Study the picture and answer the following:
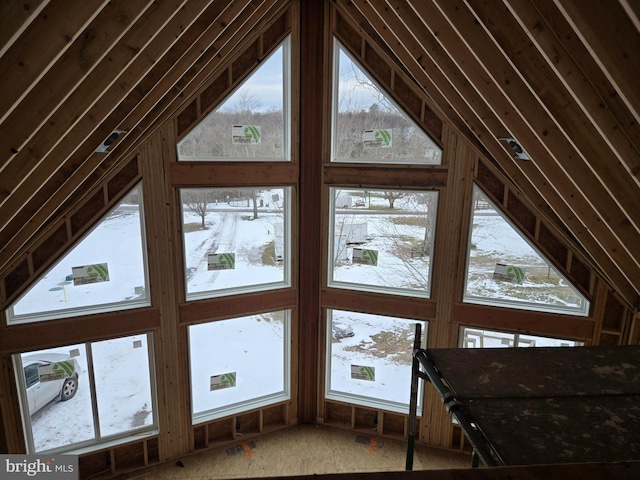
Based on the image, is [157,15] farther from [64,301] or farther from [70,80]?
[64,301]

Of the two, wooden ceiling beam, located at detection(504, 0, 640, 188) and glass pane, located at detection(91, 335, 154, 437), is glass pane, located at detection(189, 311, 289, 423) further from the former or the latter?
wooden ceiling beam, located at detection(504, 0, 640, 188)

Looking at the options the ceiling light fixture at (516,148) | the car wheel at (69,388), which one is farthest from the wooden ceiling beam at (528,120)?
the car wheel at (69,388)

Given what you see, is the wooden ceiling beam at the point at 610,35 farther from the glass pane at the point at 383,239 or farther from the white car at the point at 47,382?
the white car at the point at 47,382

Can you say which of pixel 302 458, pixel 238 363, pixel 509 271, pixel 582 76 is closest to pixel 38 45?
pixel 582 76

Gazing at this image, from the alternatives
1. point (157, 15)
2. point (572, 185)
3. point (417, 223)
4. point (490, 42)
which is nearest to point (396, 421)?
point (417, 223)

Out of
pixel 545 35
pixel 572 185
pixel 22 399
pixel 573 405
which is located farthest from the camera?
pixel 22 399

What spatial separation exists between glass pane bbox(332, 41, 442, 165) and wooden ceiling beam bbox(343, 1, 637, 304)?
64 centimetres

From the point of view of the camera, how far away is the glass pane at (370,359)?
6488mm

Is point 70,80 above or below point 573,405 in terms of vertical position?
above

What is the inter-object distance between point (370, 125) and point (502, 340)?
3382 millimetres

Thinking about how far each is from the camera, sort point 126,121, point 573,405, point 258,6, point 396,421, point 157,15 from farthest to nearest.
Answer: point 396,421 < point 258,6 < point 126,121 < point 157,15 < point 573,405

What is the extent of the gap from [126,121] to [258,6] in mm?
1781

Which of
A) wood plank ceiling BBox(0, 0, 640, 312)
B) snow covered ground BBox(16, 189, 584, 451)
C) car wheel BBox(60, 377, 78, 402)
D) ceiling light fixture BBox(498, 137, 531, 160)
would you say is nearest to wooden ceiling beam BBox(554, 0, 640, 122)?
wood plank ceiling BBox(0, 0, 640, 312)

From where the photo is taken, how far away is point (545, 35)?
8.28 ft
